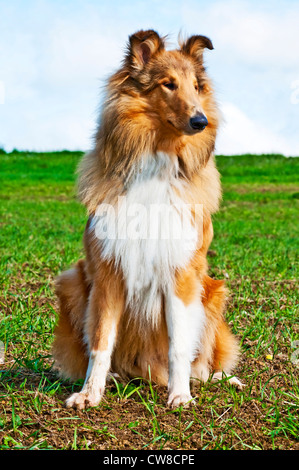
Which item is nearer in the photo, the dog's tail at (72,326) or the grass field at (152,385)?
the grass field at (152,385)

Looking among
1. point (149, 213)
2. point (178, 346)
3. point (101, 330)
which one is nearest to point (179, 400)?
point (178, 346)

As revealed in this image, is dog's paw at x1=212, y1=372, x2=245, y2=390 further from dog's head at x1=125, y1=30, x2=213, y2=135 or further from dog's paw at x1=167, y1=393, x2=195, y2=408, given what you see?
dog's head at x1=125, y1=30, x2=213, y2=135

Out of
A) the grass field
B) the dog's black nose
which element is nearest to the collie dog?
the dog's black nose

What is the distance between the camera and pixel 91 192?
10.9 ft

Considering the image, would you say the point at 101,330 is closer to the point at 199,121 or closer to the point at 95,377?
the point at 95,377

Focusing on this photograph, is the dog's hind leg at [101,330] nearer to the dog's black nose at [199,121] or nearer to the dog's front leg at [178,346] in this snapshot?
the dog's front leg at [178,346]

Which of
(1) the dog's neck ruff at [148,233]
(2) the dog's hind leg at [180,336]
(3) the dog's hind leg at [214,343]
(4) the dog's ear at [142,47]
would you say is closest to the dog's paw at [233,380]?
(3) the dog's hind leg at [214,343]

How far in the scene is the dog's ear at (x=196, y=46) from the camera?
3402 millimetres

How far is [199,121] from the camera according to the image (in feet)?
10.1

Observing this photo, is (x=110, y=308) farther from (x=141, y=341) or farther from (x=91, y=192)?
(x=91, y=192)

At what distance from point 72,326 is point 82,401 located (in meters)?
0.60

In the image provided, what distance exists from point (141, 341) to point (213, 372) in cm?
55

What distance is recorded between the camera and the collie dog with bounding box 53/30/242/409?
3188mm
